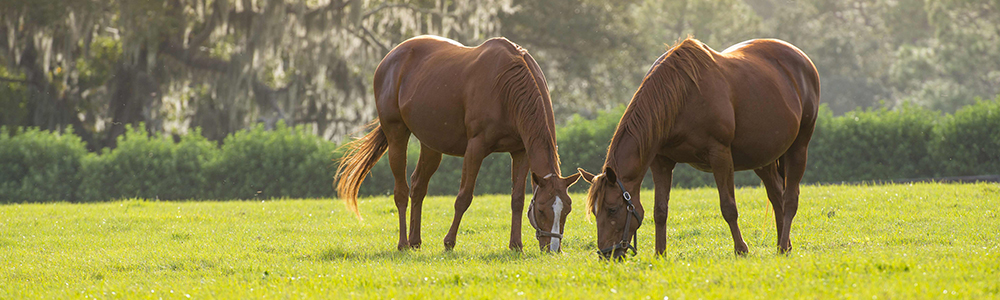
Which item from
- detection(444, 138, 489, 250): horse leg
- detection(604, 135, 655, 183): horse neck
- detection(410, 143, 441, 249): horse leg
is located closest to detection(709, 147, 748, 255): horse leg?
detection(604, 135, 655, 183): horse neck

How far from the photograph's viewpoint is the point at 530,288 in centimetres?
495

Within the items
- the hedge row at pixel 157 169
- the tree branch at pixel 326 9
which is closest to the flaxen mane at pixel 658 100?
the hedge row at pixel 157 169

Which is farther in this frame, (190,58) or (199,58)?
(199,58)

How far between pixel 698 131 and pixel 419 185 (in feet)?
9.57

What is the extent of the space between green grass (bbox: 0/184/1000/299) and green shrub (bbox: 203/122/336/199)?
396 cm

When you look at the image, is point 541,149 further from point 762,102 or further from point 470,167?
point 762,102

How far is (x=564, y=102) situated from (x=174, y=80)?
47.3ft

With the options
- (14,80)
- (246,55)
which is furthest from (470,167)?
(14,80)

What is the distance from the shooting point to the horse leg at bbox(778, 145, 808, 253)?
259 inches

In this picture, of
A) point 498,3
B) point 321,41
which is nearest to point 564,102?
point 498,3

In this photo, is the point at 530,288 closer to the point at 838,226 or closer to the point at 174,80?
the point at 838,226

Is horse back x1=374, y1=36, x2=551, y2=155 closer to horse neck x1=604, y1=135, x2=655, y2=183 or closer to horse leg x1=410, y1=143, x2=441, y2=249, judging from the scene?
horse leg x1=410, y1=143, x2=441, y2=249

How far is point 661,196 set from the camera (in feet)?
20.1

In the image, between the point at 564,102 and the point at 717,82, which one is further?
the point at 564,102
